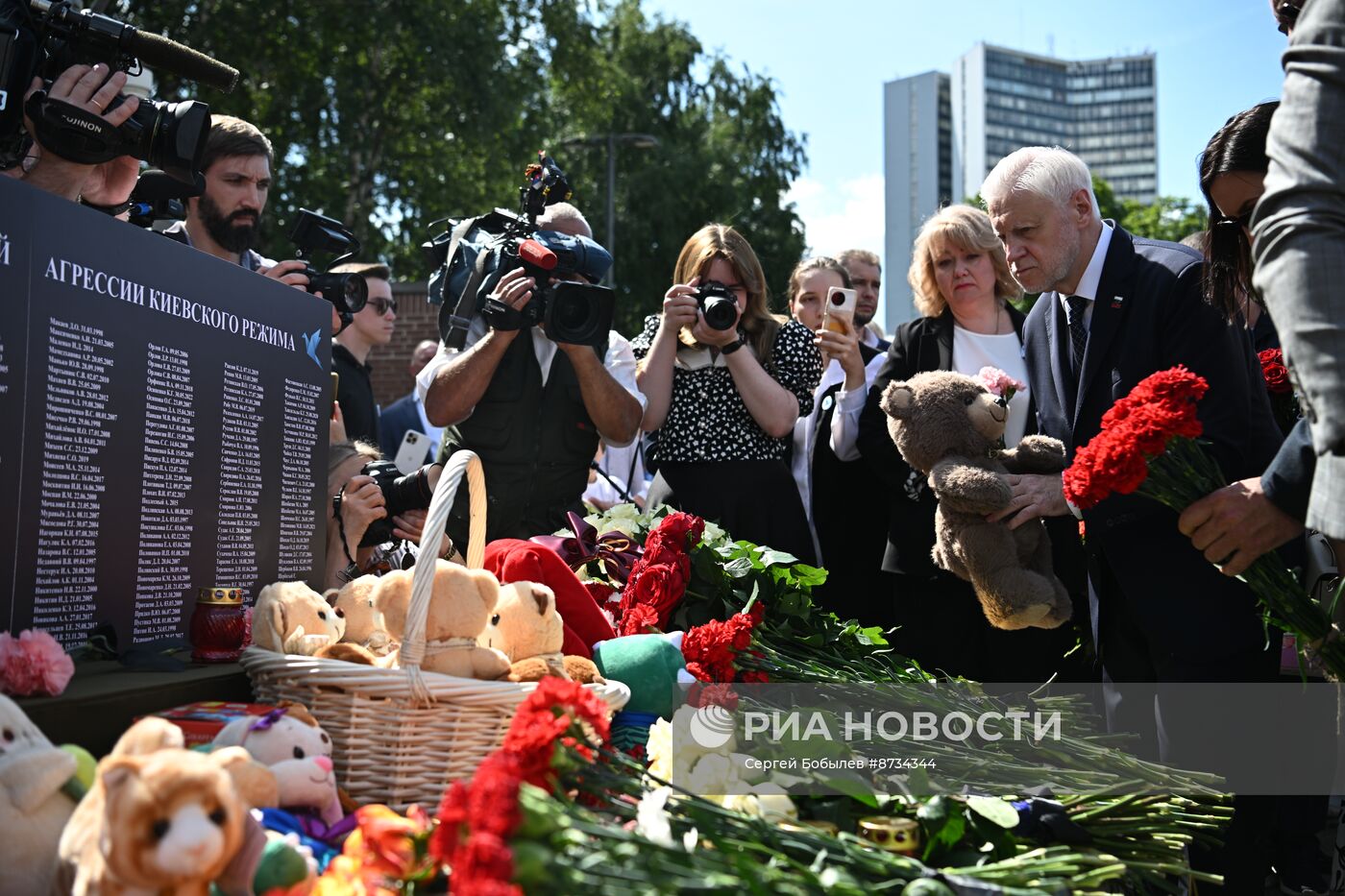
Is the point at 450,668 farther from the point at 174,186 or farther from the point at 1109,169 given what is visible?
the point at 1109,169

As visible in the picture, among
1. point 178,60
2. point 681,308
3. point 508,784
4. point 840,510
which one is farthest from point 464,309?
point 508,784

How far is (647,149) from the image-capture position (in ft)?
93.1

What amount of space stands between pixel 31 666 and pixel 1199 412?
253 cm

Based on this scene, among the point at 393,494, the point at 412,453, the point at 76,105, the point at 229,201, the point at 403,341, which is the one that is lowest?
the point at 393,494

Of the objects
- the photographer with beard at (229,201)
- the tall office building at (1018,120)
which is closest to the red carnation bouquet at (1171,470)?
the photographer with beard at (229,201)

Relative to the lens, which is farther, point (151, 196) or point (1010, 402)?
point (1010, 402)

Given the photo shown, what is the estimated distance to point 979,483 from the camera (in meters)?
3.16

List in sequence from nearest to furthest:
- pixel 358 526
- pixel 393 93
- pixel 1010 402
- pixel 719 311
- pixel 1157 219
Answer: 1. pixel 358 526
2. pixel 1010 402
3. pixel 719 311
4. pixel 393 93
5. pixel 1157 219

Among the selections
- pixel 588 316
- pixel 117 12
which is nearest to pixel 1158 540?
pixel 588 316

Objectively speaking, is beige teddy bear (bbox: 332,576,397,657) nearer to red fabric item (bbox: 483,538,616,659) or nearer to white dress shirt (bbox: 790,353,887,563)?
red fabric item (bbox: 483,538,616,659)

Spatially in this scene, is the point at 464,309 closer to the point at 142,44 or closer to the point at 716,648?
the point at 142,44

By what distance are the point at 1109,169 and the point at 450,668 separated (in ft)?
445

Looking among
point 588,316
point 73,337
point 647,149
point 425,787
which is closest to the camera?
point 425,787

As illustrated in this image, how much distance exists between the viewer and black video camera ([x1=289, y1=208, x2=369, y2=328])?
387cm
